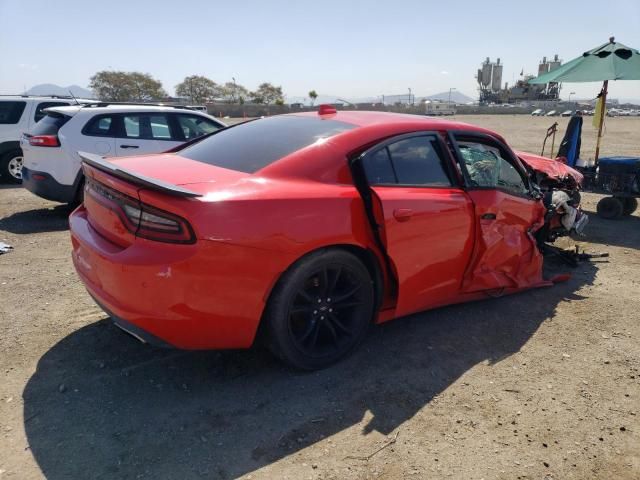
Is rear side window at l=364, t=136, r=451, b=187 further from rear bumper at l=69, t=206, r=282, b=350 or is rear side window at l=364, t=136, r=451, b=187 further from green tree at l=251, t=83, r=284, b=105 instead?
green tree at l=251, t=83, r=284, b=105

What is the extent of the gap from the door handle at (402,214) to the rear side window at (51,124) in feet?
17.8

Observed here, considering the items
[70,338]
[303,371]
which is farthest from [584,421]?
[70,338]

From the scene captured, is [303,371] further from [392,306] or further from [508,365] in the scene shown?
[508,365]

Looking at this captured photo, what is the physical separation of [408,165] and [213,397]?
6.51 ft

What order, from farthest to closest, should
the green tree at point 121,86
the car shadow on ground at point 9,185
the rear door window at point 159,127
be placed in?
1. the green tree at point 121,86
2. the car shadow on ground at point 9,185
3. the rear door window at point 159,127

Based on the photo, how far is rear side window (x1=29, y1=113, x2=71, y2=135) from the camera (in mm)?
6609

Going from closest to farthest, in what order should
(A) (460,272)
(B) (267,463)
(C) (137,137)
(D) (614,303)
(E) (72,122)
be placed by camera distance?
(B) (267,463) < (A) (460,272) < (D) (614,303) < (E) (72,122) < (C) (137,137)

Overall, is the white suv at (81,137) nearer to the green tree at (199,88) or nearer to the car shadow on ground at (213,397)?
the car shadow on ground at (213,397)

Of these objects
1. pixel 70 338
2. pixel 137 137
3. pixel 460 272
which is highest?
pixel 137 137

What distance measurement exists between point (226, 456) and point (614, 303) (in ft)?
12.2

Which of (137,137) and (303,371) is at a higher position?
(137,137)

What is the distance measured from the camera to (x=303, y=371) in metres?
3.09

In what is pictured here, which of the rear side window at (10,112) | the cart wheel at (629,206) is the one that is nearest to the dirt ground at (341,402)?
the cart wheel at (629,206)

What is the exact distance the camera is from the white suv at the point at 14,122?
923cm
